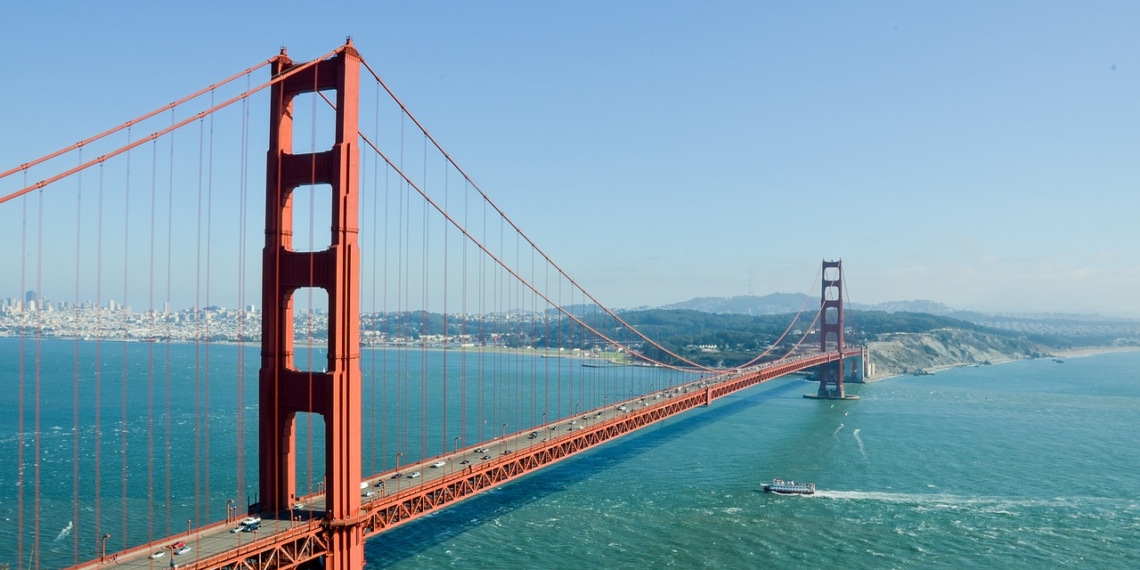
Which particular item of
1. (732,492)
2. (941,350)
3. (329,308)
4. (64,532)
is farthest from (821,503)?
(941,350)

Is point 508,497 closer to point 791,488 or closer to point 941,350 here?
point 791,488

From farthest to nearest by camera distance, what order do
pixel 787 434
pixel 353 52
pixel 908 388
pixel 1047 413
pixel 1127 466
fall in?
pixel 908 388
pixel 1047 413
pixel 787 434
pixel 1127 466
pixel 353 52

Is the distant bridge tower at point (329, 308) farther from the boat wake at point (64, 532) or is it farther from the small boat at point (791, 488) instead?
the small boat at point (791, 488)

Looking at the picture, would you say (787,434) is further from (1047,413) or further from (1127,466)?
(1047,413)

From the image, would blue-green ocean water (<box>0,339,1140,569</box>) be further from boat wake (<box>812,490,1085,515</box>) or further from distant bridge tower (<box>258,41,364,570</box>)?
distant bridge tower (<box>258,41,364,570</box>)

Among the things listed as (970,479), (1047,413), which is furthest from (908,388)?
(970,479)

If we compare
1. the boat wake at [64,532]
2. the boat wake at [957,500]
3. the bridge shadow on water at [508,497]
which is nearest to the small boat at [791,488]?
the boat wake at [957,500]
